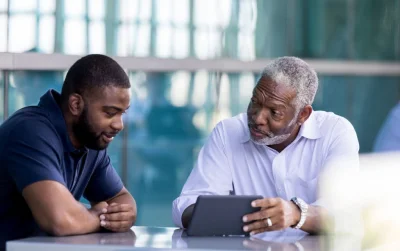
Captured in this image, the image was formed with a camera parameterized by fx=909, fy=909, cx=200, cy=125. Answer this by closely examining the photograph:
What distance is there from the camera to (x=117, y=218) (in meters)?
3.70

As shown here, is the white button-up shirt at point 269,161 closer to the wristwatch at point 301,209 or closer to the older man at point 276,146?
the older man at point 276,146

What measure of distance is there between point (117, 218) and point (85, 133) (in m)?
0.43

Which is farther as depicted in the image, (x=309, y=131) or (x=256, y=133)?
(x=309, y=131)

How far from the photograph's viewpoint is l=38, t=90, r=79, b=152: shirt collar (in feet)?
12.7

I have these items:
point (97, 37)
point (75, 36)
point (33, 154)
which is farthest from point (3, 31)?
point (33, 154)

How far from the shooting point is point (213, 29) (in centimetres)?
909

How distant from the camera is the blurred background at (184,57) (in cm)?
805

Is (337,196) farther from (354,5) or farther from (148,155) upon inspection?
(354,5)

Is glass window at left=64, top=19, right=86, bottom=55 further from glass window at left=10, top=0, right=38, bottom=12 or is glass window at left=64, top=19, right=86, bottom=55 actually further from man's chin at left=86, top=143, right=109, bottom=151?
man's chin at left=86, top=143, right=109, bottom=151

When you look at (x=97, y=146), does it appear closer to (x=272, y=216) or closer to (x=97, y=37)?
(x=272, y=216)

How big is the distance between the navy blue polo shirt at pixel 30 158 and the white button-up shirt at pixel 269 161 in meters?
0.60

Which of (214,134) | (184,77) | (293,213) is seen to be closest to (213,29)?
(184,77)

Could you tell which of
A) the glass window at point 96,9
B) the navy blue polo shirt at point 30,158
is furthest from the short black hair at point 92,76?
the glass window at point 96,9

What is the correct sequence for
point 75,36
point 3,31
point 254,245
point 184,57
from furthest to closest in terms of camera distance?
point 184,57 → point 75,36 → point 3,31 → point 254,245
